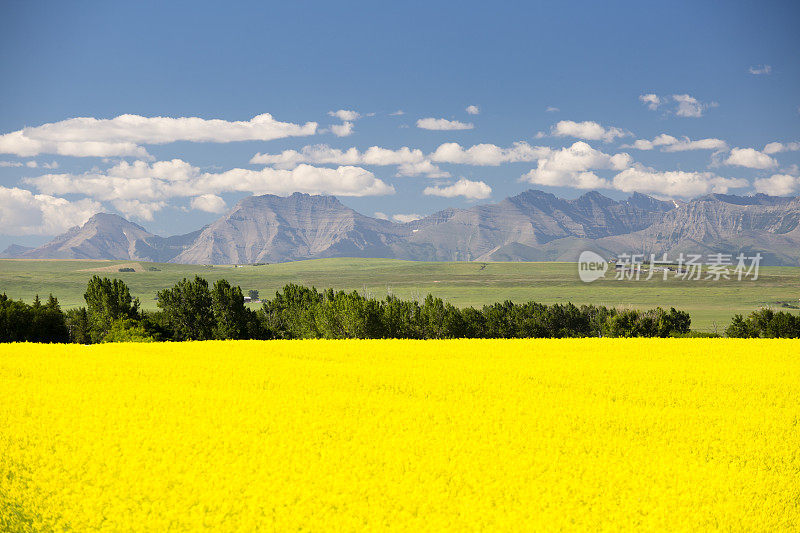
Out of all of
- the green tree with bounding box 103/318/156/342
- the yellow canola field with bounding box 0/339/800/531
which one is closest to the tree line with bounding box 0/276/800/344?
the green tree with bounding box 103/318/156/342

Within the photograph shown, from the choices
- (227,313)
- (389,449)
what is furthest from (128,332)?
(389,449)

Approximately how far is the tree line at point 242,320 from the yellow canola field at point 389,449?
56962mm

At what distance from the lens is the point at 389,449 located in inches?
722

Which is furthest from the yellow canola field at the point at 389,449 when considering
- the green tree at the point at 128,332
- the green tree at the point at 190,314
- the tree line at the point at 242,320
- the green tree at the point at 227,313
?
the green tree at the point at 190,314

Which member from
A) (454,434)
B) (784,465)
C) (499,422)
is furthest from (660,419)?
(454,434)

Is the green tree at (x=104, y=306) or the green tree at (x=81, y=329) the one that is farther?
the green tree at (x=81, y=329)

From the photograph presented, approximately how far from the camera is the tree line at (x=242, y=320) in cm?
8406

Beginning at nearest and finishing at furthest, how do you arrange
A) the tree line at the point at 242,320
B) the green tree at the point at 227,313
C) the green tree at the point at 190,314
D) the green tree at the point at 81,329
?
1. the tree line at the point at 242,320
2. the green tree at the point at 227,313
3. the green tree at the point at 190,314
4. the green tree at the point at 81,329

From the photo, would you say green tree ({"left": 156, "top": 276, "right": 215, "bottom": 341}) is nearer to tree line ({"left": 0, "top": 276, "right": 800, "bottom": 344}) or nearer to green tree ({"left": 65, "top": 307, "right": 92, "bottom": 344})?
tree line ({"left": 0, "top": 276, "right": 800, "bottom": 344})

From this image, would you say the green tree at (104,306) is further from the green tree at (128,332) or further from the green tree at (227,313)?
the green tree at (227,313)

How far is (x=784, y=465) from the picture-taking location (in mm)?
18594

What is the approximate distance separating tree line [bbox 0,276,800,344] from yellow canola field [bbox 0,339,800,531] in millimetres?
56962

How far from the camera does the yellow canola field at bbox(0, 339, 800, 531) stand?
14.8m

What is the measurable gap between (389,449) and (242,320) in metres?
82.1
